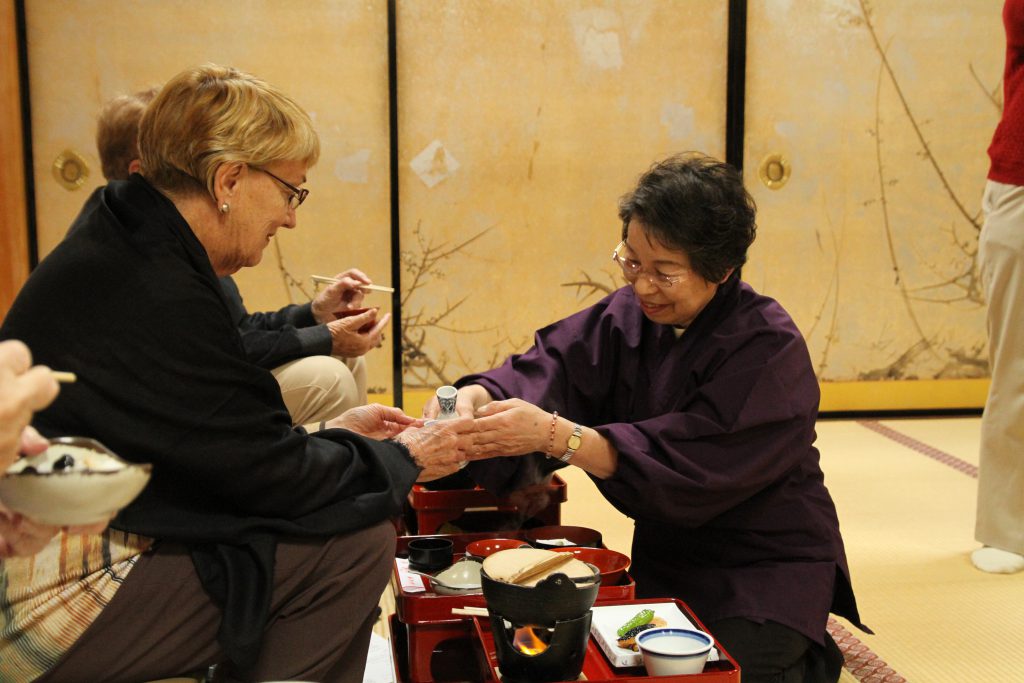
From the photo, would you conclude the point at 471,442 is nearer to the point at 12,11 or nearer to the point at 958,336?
the point at 12,11

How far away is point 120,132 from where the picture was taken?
8.77 ft

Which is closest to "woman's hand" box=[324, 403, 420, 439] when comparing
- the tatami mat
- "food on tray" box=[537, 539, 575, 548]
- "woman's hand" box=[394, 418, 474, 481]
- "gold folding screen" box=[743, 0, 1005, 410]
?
"woman's hand" box=[394, 418, 474, 481]

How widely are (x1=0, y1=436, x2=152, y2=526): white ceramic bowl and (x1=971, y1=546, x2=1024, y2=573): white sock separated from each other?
2714mm

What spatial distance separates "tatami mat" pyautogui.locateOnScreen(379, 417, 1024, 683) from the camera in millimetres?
2500

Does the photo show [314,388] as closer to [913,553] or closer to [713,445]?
[713,445]

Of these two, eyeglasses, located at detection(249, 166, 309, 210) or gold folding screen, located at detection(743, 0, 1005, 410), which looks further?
gold folding screen, located at detection(743, 0, 1005, 410)

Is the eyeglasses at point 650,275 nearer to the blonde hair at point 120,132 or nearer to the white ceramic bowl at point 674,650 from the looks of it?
the white ceramic bowl at point 674,650

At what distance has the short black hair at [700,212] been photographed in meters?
2.08

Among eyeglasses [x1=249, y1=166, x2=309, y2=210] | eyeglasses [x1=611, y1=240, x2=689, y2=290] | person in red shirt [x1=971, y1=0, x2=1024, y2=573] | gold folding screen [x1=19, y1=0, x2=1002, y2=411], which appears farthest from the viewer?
gold folding screen [x1=19, y1=0, x2=1002, y2=411]

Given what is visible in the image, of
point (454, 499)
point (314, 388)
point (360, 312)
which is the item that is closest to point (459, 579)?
point (454, 499)

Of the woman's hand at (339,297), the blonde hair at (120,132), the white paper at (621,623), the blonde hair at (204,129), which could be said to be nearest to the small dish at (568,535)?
the white paper at (621,623)

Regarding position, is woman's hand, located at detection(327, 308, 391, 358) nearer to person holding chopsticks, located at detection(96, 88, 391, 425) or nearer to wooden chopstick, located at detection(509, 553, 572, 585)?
person holding chopsticks, located at detection(96, 88, 391, 425)

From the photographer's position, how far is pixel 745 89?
4824mm

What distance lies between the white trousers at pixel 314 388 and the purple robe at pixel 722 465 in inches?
33.3
